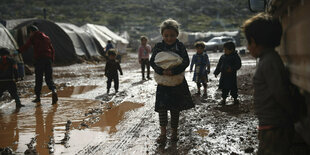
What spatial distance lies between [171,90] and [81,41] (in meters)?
19.4

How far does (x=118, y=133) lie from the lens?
480 centimetres

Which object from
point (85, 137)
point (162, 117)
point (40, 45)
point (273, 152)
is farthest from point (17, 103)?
point (273, 152)

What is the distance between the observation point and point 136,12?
86125mm

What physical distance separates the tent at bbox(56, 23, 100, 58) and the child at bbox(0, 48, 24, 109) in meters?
14.3

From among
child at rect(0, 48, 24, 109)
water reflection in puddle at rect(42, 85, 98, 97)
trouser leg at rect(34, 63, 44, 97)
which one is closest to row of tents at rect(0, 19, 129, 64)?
water reflection in puddle at rect(42, 85, 98, 97)

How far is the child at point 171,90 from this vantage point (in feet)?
13.7

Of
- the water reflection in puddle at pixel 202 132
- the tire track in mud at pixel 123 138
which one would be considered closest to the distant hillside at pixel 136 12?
the tire track in mud at pixel 123 138

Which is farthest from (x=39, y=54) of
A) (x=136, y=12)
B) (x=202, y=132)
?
(x=136, y=12)

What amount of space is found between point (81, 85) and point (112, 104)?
12.5 ft

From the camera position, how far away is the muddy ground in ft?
13.2

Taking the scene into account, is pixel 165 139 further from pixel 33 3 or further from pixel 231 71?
pixel 33 3

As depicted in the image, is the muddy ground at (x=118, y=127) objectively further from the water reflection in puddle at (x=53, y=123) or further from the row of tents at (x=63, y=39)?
the row of tents at (x=63, y=39)

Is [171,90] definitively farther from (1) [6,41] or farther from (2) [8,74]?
(1) [6,41]

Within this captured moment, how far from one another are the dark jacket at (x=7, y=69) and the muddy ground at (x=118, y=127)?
2.30ft
